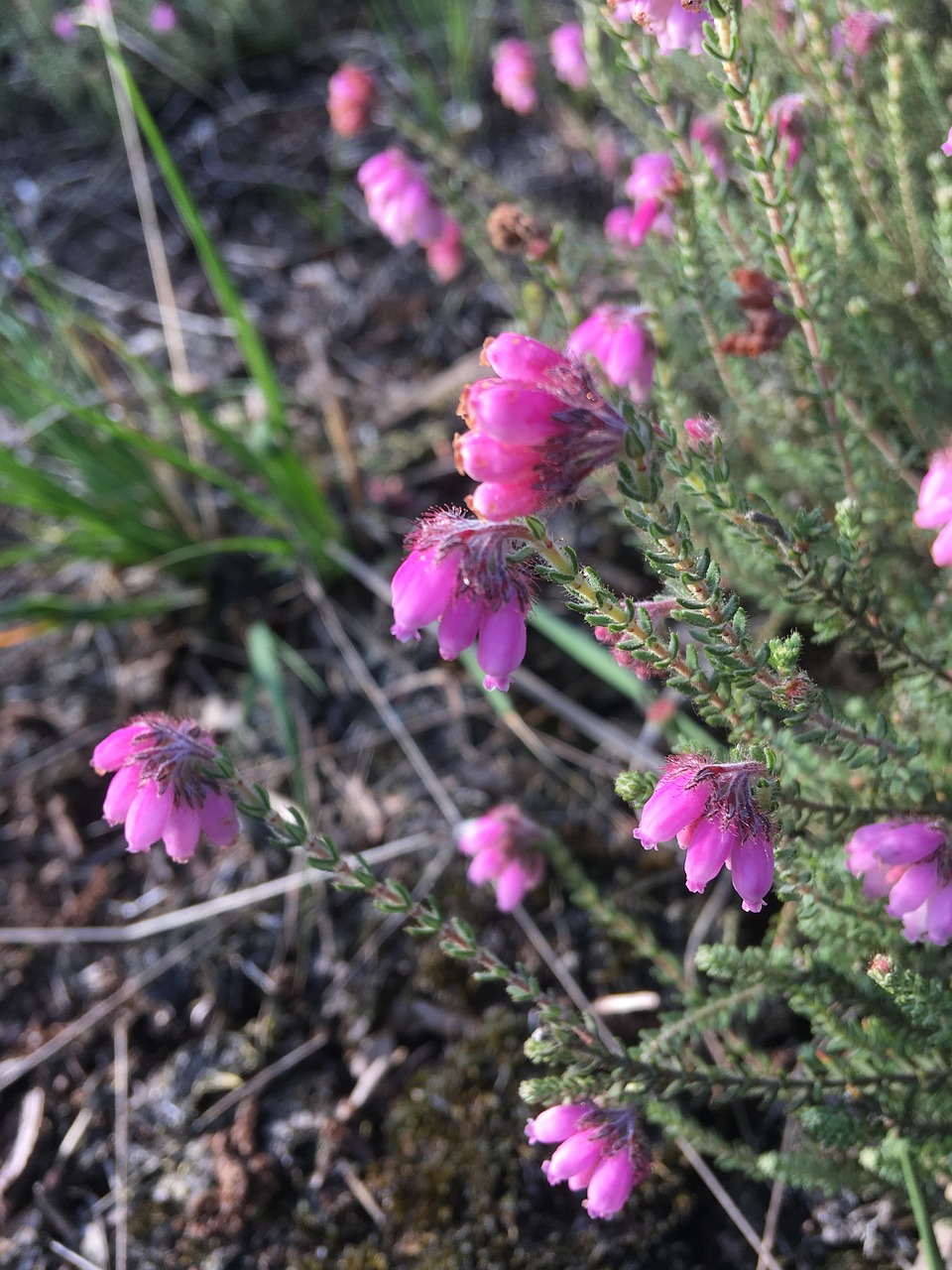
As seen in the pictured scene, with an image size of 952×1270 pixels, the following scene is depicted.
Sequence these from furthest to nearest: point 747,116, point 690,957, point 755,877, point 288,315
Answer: point 288,315 → point 690,957 → point 747,116 → point 755,877

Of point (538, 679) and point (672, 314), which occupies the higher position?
point (672, 314)

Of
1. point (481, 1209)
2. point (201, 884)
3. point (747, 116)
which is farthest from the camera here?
point (201, 884)

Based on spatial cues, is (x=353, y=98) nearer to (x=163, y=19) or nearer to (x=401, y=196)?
(x=401, y=196)

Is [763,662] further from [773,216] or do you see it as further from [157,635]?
[157,635]

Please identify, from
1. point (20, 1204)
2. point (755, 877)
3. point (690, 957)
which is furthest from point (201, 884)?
point (755, 877)

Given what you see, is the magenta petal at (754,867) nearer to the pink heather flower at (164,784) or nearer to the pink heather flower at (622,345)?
the pink heather flower at (164,784)

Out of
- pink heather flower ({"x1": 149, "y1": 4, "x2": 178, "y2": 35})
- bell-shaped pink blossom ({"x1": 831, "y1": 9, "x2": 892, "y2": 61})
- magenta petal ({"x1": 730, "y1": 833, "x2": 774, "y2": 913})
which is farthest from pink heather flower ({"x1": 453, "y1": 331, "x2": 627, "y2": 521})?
pink heather flower ({"x1": 149, "y1": 4, "x2": 178, "y2": 35})

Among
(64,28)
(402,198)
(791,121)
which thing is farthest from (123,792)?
(64,28)
